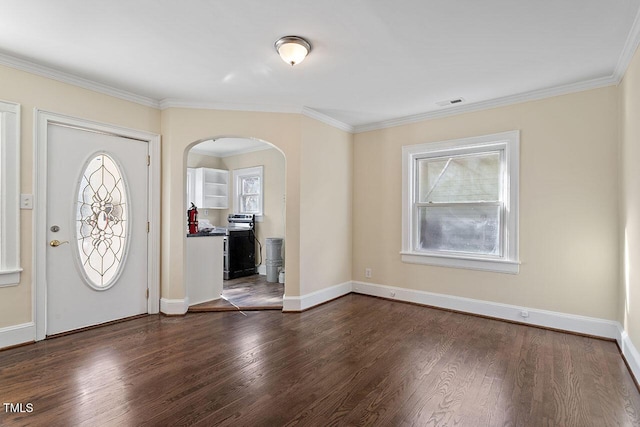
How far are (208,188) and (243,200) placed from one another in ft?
2.50

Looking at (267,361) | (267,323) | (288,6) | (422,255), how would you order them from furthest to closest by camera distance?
1. (422,255)
2. (267,323)
3. (267,361)
4. (288,6)

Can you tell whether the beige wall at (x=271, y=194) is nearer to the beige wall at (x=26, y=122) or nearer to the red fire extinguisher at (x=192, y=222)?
the red fire extinguisher at (x=192, y=222)

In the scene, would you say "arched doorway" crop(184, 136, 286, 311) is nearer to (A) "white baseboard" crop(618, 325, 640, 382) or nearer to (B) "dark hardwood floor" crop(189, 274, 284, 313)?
(B) "dark hardwood floor" crop(189, 274, 284, 313)

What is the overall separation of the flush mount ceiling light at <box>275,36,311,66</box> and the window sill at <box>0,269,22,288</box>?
3.04m

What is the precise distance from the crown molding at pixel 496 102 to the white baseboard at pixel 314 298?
96.9 inches

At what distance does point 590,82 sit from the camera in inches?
129

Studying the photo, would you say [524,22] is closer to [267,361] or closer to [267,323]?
[267,361]

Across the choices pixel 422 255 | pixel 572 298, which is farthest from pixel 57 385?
pixel 572 298

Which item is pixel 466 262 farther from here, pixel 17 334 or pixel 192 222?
pixel 17 334

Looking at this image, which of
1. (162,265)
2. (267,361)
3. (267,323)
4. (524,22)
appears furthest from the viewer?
(162,265)

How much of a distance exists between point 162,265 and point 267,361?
6.87 ft

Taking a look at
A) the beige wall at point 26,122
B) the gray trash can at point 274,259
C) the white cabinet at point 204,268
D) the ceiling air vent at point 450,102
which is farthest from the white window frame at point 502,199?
the beige wall at point 26,122

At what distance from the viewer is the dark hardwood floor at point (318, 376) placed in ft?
6.54

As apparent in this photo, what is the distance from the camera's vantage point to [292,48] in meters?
2.58
